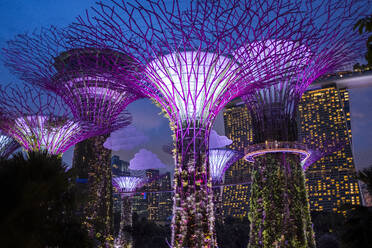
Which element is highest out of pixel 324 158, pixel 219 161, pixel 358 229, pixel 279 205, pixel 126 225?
pixel 324 158

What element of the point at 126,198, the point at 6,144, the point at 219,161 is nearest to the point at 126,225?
the point at 126,198

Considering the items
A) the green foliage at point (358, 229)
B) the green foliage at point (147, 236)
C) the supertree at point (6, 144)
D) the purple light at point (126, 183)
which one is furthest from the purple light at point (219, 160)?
the green foliage at point (358, 229)

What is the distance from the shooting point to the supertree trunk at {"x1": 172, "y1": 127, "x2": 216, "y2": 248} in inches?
510

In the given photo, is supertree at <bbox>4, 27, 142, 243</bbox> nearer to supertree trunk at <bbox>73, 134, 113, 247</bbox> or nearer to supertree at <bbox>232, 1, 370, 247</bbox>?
supertree trunk at <bbox>73, 134, 113, 247</bbox>

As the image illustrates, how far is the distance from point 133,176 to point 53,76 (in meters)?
21.6

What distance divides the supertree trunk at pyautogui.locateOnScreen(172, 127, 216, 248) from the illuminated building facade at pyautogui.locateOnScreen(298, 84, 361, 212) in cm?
5929

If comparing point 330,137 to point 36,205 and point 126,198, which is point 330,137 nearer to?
point 126,198

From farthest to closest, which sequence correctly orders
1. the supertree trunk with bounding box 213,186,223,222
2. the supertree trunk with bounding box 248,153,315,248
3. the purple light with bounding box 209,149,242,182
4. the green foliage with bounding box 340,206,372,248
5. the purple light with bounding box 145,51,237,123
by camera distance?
the purple light with bounding box 209,149,242,182 < the supertree trunk with bounding box 213,186,223,222 < the supertree trunk with bounding box 248,153,315,248 < the purple light with bounding box 145,51,237,123 < the green foliage with bounding box 340,206,372,248

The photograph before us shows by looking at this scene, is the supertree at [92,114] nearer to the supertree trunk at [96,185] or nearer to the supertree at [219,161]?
the supertree trunk at [96,185]

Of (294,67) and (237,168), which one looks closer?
(294,67)

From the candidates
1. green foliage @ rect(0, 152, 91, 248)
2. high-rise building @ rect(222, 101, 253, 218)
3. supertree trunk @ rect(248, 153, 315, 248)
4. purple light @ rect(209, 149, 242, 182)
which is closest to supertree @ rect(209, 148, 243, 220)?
purple light @ rect(209, 149, 242, 182)

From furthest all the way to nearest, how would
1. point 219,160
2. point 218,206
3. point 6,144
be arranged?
point 218,206 → point 219,160 → point 6,144

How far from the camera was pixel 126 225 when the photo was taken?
36281mm

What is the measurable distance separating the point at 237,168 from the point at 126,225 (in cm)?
4609
